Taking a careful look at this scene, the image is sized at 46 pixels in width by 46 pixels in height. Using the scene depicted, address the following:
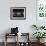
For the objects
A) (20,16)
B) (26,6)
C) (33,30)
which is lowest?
(33,30)

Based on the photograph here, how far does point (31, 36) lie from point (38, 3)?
154cm

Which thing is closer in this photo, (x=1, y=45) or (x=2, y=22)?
(x=1, y=45)

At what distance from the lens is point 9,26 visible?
6.95 meters

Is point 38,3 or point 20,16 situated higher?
point 38,3

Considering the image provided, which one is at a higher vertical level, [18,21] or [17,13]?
[17,13]

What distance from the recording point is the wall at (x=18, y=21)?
6.89 m

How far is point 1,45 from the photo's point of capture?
6215 mm

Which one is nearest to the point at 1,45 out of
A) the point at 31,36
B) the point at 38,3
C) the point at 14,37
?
the point at 14,37

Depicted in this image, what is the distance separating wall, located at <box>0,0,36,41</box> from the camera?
689cm

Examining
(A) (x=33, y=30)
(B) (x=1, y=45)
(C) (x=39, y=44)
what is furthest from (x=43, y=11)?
(B) (x=1, y=45)

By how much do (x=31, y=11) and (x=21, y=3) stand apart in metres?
0.58

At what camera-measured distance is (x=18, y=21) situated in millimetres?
6961

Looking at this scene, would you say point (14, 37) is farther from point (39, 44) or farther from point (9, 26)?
point (39, 44)

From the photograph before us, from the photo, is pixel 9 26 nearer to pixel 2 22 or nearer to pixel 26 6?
pixel 2 22
